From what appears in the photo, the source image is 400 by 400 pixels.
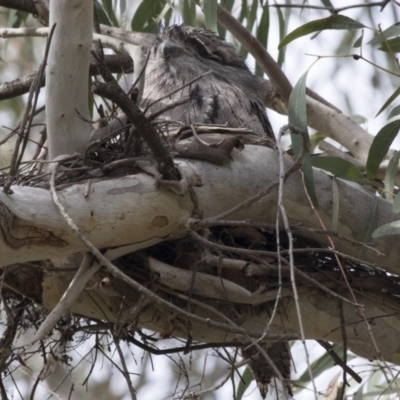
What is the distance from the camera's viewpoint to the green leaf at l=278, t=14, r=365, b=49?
2.43m

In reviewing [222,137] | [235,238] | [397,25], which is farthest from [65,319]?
[397,25]

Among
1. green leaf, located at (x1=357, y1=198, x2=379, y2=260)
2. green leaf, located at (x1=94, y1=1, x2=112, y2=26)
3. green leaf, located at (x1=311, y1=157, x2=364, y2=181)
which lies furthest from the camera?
green leaf, located at (x1=94, y1=1, x2=112, y2=26)

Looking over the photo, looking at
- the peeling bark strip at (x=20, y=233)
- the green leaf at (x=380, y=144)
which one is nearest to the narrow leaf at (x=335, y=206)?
the green leaf at (x=380, y=144)

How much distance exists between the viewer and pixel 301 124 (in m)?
2.29

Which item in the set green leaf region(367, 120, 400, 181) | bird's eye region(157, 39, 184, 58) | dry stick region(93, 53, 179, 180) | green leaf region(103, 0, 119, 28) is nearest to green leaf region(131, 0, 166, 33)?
green leaf region(103, 0, 119, 28)

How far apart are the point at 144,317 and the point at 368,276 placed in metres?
0.72

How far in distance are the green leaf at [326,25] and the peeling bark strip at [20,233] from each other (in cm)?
109

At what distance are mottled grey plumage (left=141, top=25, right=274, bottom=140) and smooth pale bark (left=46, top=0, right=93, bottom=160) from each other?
1.91 feet

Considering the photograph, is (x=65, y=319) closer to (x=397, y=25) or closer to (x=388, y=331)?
(x=388, y=331)

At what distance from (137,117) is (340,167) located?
3.13ft

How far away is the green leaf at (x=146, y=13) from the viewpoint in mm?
3723

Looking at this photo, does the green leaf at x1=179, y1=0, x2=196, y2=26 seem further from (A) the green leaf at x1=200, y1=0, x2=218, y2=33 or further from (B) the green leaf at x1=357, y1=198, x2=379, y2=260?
(B) the green leaf at x1=357, y1=198, x2=379, y2=260

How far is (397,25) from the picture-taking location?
7.89 feet

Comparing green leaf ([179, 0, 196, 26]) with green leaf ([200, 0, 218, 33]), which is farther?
green leaf ([179, 0, 196, 26])
